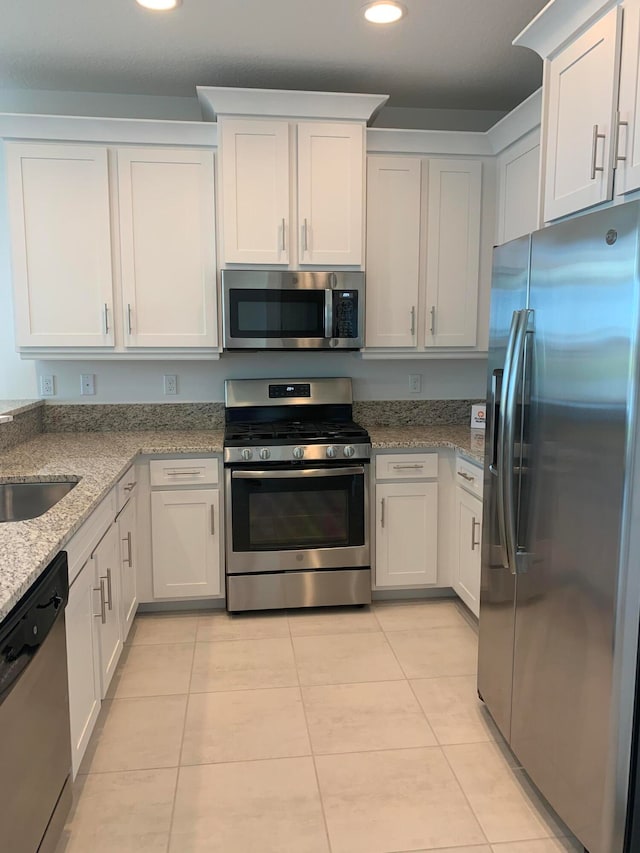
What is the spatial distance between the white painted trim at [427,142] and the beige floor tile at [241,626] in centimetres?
241

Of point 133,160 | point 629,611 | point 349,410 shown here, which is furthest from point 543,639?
point 133,160

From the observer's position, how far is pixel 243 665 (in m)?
2.79

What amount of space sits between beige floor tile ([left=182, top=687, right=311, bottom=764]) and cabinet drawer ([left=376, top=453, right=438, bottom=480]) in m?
1.16

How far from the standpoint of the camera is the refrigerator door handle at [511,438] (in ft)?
6.10

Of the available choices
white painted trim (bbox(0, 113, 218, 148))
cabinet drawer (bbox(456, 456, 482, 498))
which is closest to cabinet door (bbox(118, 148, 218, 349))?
white painted trim (bbox(0, 113, 218, 148))

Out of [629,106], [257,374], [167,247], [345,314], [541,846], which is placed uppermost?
[629,106]

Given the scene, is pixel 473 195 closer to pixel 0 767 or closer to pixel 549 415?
pixel 549 415

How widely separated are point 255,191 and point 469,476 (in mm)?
1714

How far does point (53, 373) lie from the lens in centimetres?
353

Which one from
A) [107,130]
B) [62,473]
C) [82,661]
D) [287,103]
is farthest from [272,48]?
[82,661]

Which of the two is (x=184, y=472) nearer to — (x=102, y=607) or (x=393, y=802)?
(x=102, y=607)

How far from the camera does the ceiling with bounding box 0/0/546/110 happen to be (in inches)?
98.1

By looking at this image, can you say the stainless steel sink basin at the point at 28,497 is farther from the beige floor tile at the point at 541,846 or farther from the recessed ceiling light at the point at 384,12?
the recessed ceiling light at the point at 384,12

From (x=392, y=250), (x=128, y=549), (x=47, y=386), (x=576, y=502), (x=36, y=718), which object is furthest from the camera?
(x=47, y=386)
